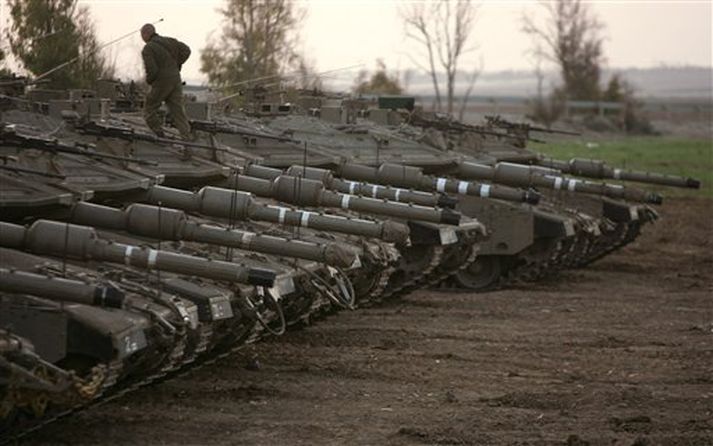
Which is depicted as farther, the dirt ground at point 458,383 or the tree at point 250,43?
the tree at point 250,43

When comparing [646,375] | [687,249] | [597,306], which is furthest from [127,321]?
[687,249]

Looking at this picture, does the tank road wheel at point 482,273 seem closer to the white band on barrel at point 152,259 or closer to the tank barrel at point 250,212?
the tank barrel at point 250,212

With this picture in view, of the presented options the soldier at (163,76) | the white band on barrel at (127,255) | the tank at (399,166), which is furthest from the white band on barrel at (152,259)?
the tank at (399,166)

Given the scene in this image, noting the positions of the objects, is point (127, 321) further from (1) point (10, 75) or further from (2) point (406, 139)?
(2) point (406, 139)

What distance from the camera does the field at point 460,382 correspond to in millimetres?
15188

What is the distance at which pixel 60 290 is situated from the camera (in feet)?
45.3

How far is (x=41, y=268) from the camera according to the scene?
14633 mm

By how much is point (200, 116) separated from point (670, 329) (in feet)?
20.3

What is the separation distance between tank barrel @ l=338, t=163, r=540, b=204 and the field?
1.43m

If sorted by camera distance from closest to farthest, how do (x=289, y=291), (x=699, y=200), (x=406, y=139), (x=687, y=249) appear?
(x=289, y=291), (x=406, y=139), (x=687, y=249), (x=699, y=200)

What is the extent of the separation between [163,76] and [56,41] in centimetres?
808

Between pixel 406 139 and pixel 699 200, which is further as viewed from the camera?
pixel 699 200

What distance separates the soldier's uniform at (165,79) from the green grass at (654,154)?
973 inches

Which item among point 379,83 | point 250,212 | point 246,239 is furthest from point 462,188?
point 379,83
